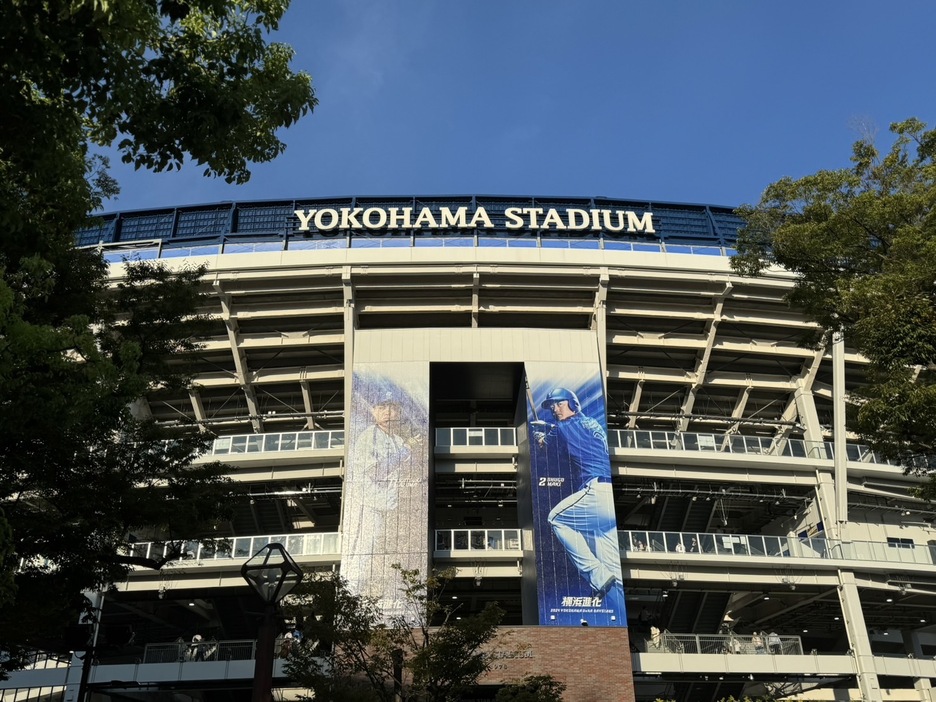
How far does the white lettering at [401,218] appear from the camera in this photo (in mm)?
38469

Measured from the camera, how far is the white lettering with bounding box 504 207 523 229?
128 feet

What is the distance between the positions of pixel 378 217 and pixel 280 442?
40.7 feet

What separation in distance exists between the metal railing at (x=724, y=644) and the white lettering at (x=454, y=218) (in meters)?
21.5

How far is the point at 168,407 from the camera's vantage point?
4000 centimetres

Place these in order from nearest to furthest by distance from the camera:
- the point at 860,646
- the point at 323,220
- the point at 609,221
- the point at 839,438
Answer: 1. the point at 860,646
2. the point at 839,438
3. the point at 323,220
4. the point at 609,221

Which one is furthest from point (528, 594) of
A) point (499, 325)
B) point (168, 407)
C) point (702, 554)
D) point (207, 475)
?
point (168, 407)

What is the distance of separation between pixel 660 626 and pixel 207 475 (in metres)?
28.5

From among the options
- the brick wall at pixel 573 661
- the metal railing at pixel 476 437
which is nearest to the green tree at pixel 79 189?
the brick wall at pixel 573 661

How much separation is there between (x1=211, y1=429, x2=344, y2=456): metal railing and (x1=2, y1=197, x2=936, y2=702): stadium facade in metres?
0.12

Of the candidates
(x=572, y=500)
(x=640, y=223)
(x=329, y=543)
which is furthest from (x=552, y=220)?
(x=329, y=543)

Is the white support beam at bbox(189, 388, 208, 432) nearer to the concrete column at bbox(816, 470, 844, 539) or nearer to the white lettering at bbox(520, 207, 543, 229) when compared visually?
the white lettering at bbox(520, 207, 543, 229)

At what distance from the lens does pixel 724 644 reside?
3219 centimetres

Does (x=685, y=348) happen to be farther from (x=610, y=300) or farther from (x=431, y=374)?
(x=431, y=374)

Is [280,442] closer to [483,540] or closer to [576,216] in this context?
[483,540]
